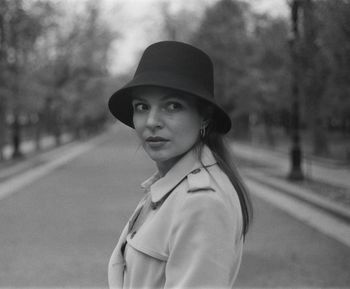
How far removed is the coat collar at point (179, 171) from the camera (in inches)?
61.8

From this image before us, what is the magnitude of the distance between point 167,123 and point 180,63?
0.60 ft

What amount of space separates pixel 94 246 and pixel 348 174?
1099cm

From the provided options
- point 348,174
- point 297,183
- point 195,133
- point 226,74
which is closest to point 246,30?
point 226,74

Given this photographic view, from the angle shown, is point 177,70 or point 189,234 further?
point 177,70

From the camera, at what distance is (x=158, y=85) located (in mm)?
1528

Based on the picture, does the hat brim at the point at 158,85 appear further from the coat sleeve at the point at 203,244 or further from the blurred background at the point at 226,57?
the blurred background at the point at 226,57

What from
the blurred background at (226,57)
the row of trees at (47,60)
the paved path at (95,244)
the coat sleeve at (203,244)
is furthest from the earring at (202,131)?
the row of trees at (47,60)

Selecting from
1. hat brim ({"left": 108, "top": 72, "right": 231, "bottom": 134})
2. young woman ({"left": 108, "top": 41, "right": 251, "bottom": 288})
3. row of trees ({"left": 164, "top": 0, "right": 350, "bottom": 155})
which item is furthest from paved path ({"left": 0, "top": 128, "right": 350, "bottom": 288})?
young woman ({"left": 108, "top": 41, "right": 251, "bottom": 288})

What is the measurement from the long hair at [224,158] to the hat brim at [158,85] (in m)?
0.03

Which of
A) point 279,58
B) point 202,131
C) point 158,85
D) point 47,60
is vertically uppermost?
point 158,85

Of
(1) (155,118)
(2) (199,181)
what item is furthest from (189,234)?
(1) (155,118)

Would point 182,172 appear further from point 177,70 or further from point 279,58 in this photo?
point 279,58

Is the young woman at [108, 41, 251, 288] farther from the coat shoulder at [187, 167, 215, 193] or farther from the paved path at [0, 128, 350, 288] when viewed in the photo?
the paved path at [0, 128, 350, 288]

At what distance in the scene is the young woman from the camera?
1.34m
